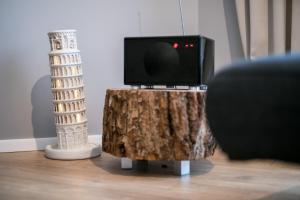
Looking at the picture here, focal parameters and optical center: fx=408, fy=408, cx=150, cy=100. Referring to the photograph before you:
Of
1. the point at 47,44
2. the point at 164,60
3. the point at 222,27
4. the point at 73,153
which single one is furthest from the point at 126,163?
the point at 222,27

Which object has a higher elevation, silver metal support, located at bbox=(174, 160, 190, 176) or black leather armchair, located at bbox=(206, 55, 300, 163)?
black leather armchair, located at bbox=(206, 55, 300, 163)

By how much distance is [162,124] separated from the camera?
1.62m

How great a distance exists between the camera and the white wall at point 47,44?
2291 mm

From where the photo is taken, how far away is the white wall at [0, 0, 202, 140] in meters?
2.29

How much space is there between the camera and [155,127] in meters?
1.62

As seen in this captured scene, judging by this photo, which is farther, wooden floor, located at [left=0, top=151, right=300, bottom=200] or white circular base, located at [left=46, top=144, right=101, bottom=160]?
white circular base, located at [left=46, top=144, right=101, bottom=160]

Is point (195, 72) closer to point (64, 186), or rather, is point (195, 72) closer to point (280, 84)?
point (64, 186)

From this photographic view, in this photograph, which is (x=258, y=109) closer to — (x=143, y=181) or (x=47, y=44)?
(x=143, y=181)

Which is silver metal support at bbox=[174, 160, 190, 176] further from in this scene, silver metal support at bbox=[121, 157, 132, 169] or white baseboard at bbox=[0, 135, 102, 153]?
white baseboard at bbox=[0, 135, 102, 153]

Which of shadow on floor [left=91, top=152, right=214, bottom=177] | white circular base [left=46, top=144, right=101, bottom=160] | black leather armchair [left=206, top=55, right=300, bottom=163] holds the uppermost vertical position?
black leather armchair [left=206, top=55, right=300, bottom=163]

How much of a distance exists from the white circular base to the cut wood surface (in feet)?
1.49

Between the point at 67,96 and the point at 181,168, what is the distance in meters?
0.75

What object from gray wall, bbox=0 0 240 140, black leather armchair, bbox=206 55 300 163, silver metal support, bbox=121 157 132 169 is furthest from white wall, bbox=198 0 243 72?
black leather armchair, bbox=206 55 300 163

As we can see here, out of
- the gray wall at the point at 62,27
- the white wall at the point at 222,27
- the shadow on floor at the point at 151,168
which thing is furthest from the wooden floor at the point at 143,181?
the white wall at the point at 222,27
